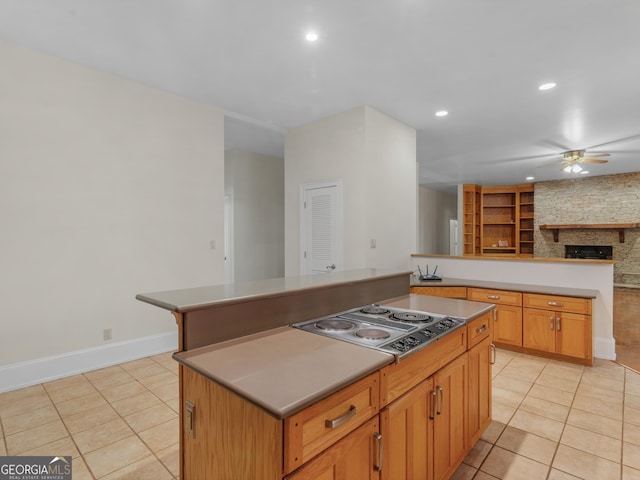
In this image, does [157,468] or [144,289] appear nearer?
[157,468]

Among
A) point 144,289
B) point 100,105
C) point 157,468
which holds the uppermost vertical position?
point 100,105

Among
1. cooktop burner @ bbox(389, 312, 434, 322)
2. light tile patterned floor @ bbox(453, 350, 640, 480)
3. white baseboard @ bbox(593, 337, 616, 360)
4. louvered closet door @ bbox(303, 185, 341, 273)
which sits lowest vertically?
light tile patterned floor @ bbox(453, 350, 640, 480)

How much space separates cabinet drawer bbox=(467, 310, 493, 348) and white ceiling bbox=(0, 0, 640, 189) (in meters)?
2.21

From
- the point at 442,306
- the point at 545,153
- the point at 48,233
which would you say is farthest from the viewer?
the point at 545,153

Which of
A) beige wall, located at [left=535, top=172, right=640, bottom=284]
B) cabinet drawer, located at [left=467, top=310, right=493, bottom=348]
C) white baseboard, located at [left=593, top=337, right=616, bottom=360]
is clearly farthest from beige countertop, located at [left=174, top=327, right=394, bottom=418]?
beige wall, located at [left=535, top=172, right=640, bottom=284]

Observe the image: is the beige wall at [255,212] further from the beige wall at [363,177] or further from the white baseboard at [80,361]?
the white baseboard at [80,361]

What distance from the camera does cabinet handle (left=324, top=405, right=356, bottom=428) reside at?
1101mm

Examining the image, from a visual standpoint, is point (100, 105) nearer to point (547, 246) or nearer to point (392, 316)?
point (392, 316)

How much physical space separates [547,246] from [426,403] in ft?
31.2

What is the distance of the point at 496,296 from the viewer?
13.3ft

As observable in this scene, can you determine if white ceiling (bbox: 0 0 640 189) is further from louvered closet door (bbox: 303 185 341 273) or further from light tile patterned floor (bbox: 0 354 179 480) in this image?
light tile patterned floor (bbox: 0 354 179 480)

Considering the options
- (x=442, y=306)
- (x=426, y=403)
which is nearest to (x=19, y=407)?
(x=426, y=403)

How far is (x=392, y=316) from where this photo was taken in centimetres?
201

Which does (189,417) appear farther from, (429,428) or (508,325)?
(508,325)
